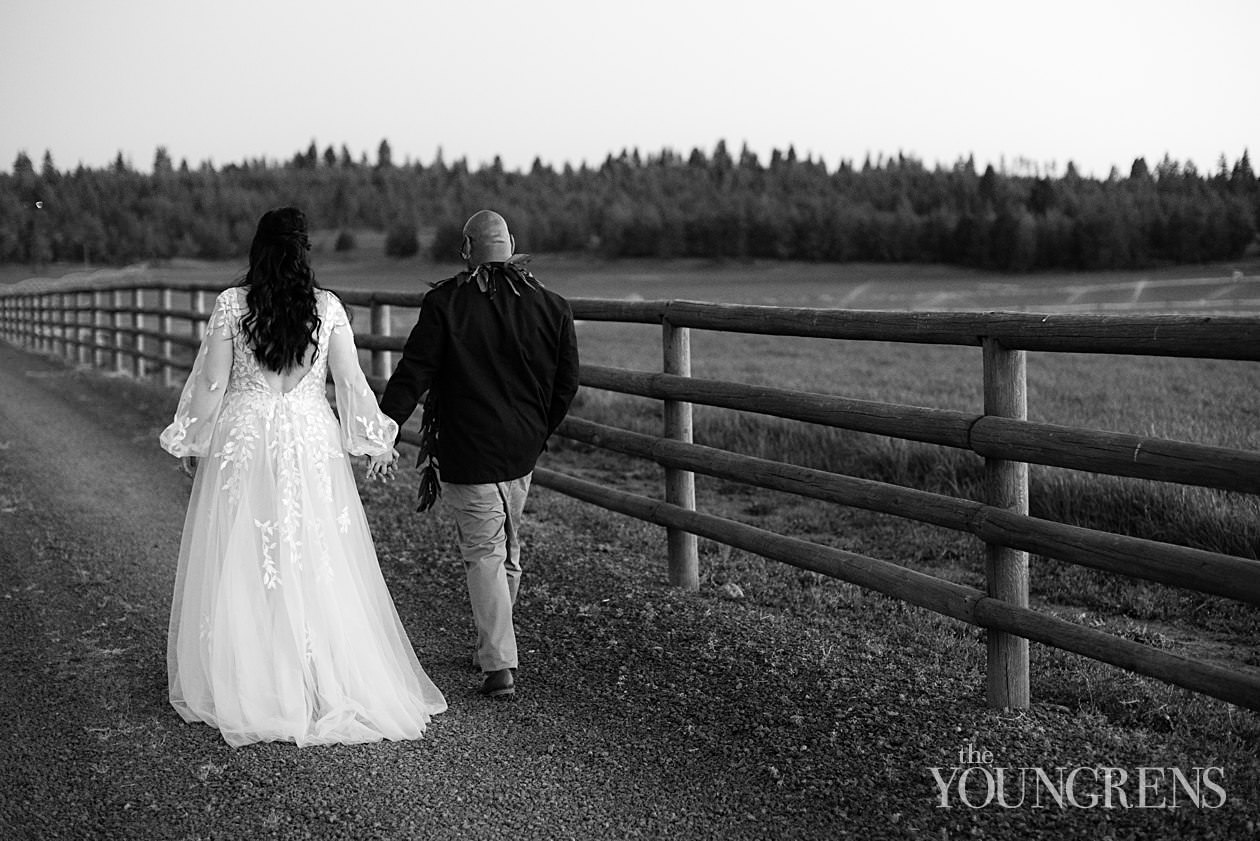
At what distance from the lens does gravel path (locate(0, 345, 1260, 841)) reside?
3695mm

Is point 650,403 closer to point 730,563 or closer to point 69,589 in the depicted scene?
point 730,563

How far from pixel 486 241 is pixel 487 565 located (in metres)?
1.35

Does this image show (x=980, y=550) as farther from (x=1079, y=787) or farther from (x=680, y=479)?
(x=1079, y=787)

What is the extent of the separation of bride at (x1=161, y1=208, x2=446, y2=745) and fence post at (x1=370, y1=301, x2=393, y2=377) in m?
5.80

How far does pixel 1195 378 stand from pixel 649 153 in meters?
126

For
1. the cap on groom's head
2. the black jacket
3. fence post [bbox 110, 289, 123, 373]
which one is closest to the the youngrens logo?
the black jacket

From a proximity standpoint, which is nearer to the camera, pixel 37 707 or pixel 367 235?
pixel 37 707

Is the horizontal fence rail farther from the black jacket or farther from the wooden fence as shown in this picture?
the black jacket

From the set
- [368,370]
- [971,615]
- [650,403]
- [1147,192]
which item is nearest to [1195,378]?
[1147,192]

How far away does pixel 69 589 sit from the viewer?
641 cm

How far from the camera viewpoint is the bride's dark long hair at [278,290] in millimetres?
4695

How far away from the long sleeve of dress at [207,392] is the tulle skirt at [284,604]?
0.19 ft

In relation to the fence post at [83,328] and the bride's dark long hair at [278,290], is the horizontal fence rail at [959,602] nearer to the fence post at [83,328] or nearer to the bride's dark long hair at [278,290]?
the bride's dark long hair at [278,290]

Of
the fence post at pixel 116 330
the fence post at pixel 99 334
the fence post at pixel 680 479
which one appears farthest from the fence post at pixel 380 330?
the fence post at pixel 99 334
